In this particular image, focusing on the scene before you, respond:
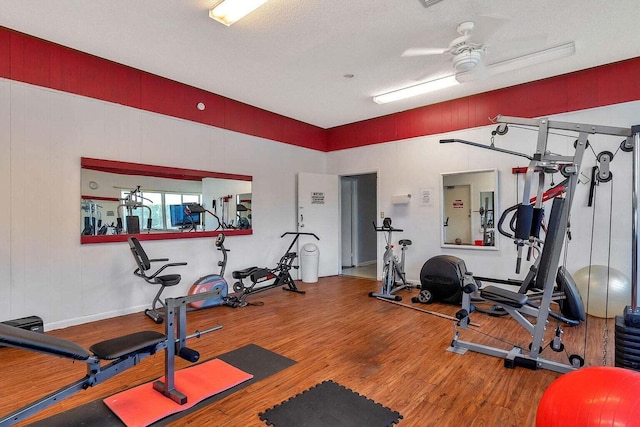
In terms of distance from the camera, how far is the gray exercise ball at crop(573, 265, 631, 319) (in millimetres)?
3697

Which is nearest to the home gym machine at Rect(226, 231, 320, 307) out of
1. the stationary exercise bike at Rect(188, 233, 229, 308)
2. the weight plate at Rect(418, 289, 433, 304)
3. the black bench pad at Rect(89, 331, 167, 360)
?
the stationary exercise bike at Rect(188, 233, 229, 308)

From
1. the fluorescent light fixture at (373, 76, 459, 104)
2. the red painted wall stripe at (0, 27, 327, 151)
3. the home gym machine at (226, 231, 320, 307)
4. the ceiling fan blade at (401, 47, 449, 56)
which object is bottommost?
the home gym machine at (226, 231, 320, 307)

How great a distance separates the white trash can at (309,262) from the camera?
6109 mm

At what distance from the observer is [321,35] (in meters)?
3.41

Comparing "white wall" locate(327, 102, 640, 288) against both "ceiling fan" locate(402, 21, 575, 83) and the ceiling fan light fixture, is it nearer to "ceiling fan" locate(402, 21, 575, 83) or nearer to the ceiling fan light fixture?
"ceiling fan" locate(402, 21, 575, 83)

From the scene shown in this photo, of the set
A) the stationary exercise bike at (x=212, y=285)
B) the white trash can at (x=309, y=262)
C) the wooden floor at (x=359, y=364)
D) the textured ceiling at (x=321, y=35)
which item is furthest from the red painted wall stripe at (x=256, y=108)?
the wooden floor at (x=359, y=364)

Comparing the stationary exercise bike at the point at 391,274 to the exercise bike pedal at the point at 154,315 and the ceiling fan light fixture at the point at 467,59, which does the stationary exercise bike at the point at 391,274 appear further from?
the exercise bike pedal at the point at 154,315

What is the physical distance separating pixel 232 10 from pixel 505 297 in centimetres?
353

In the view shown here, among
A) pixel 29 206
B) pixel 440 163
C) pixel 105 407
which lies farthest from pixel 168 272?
pixel 440 163

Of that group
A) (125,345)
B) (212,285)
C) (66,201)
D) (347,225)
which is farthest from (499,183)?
(66,201)

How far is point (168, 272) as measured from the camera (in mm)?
4512

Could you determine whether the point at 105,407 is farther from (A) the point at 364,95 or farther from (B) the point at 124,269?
(A) the point at 364,95

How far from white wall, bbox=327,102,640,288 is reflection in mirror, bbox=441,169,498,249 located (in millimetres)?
99

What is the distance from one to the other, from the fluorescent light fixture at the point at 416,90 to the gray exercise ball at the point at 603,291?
9.63ft
